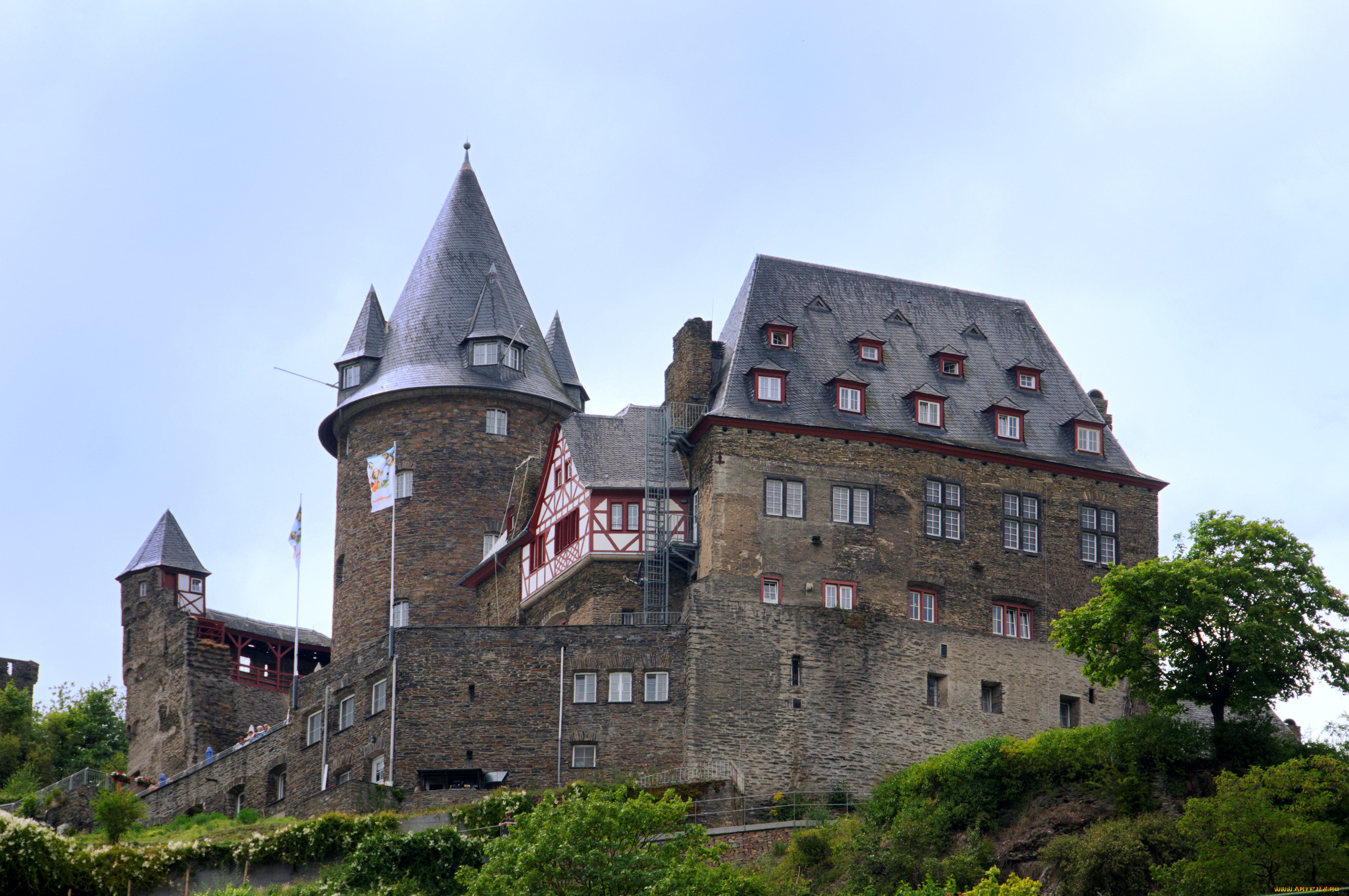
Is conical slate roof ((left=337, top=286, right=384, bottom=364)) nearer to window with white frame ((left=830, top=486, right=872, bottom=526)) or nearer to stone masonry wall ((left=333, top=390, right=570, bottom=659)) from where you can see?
stone masonry wall ((left=333, top=390, right=570, bottom=659))

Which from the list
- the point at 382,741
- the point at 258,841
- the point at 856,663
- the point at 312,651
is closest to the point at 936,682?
the point at 856,663

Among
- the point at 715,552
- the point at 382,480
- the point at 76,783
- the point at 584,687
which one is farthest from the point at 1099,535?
the point at 76,783

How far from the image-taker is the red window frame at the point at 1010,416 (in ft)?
199

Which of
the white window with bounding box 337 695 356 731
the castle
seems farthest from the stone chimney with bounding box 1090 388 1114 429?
the white window with bounding box 337 695 356 731

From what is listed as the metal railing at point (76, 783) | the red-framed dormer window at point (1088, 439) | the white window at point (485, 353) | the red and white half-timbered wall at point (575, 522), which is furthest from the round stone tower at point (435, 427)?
the red-framed dormer window at point (1088, 439)

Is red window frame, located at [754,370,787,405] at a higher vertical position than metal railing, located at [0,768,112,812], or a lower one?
higher

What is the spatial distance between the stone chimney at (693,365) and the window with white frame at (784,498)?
3.59 metres

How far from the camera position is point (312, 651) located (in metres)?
79.8

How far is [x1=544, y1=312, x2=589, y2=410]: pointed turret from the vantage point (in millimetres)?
71062

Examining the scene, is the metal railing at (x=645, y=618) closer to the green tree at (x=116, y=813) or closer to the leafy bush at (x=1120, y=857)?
the green tree at (x=116, y=813)

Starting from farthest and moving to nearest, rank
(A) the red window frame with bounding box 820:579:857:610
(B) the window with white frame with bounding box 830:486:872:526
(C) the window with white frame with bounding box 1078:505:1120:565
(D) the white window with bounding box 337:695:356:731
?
1. (C) the window with white frame with bounding box 1078:505:1120:565
2. (B) the window with white frame with bounding box 830:486:872:526
3. (D) the white window with bounding box 337:695:356:731
4. (A) the red window frame with bounding box 820:579:857:610

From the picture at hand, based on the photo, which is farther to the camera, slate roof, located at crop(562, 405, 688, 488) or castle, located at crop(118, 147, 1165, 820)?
slate roof, located at crop(562, 405, 688, 488)

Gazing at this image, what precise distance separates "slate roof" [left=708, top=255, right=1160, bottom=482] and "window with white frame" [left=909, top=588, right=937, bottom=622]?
15.3 ft

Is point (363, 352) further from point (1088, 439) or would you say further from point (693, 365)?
point (1088, 439)
